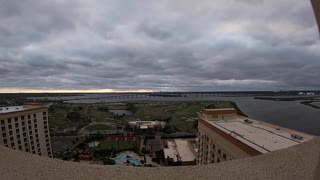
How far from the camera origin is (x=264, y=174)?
2.95 m

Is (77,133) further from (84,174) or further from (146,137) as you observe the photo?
(84,174)

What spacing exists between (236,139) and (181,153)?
13.5 meters

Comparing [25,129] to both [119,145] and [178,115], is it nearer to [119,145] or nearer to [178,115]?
[119,145]

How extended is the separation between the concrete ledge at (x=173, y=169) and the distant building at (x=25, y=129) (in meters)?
18.9

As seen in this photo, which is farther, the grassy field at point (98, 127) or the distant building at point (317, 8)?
the grassy field at point (98, 127)

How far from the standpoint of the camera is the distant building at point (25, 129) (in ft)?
63.4

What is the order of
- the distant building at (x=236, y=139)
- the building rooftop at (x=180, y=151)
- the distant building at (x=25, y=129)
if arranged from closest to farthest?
the distant building at (x=236, y=139) → the distant building at (x=25, y=129) → the building rooftop at (x=180, y=151)

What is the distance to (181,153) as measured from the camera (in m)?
24.1

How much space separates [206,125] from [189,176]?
1369cm

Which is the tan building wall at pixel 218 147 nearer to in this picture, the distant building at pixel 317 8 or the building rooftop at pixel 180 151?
the building rooftop at pixel 180 151

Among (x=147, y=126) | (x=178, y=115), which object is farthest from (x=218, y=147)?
(x=178, y=115)

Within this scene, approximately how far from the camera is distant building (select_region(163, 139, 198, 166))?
21.7 m

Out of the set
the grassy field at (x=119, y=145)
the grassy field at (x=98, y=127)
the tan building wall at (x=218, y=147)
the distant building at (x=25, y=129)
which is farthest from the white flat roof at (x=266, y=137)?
the grassy field at (x=98, y=127)

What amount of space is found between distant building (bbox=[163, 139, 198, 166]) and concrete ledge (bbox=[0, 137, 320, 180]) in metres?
18.8
